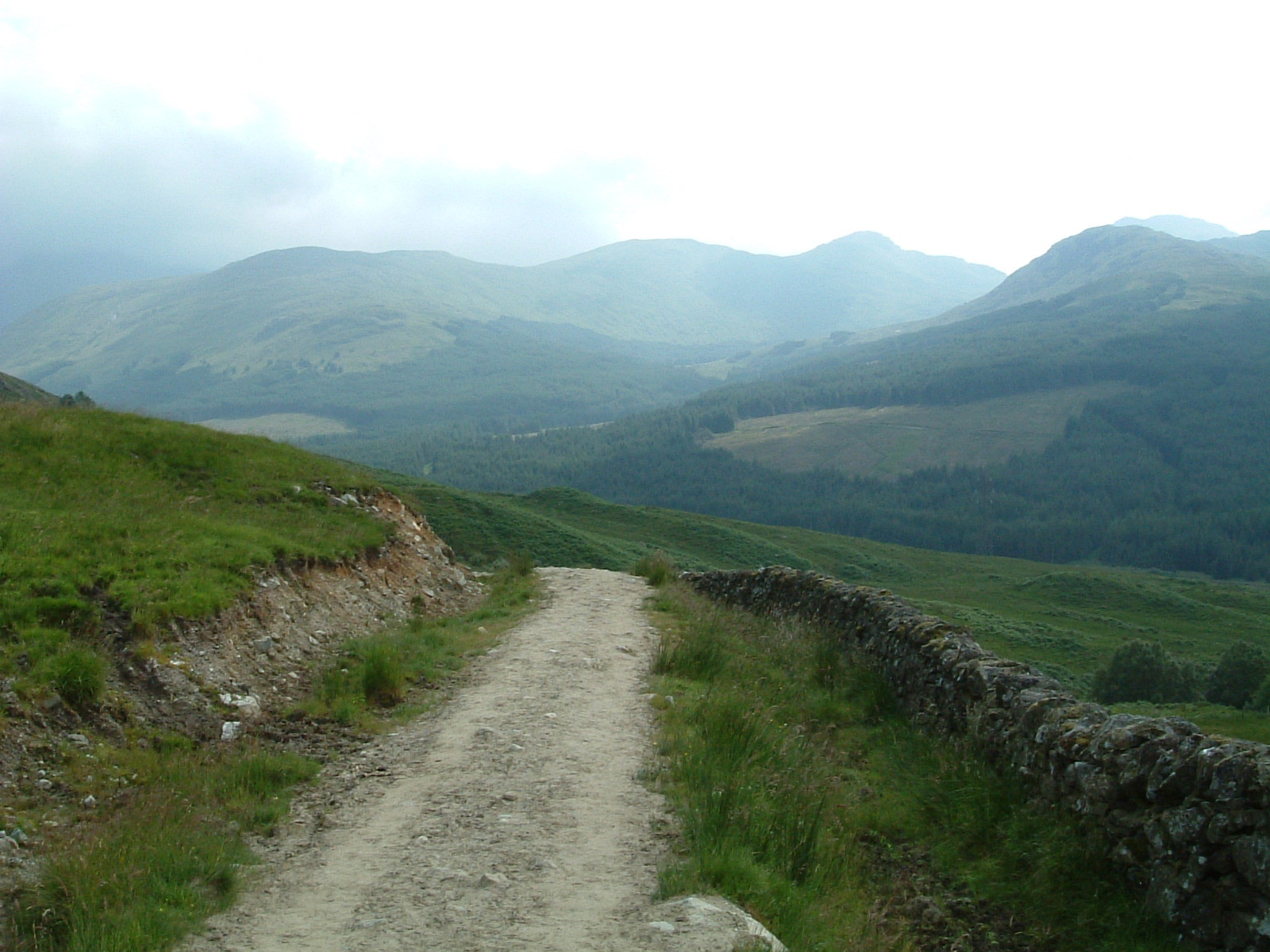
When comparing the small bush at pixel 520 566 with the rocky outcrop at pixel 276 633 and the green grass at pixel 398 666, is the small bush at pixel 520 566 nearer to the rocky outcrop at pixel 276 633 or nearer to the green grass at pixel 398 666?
the rocky outcrop at pixel 276 633

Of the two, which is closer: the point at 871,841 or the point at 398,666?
the point at 871,841

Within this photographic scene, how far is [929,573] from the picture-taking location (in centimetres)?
7519

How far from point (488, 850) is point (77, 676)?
14.0ft

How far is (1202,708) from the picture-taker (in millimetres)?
20172

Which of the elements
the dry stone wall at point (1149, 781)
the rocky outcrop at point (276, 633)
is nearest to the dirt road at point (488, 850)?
the rocky outcrop at point (276, 633)

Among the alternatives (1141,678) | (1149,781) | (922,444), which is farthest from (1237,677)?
(922,444)

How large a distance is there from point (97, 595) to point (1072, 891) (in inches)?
363

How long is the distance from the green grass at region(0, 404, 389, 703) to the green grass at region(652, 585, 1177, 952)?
5567mm

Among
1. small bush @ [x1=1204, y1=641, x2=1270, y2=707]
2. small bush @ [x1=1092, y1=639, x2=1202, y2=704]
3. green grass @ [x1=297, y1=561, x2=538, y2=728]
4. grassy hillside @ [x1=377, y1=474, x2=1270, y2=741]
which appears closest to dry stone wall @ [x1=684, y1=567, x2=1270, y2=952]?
green grass @ [x1=297, y1=561, x2=538, y2=728]

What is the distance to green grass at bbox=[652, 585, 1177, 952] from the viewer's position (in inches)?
219

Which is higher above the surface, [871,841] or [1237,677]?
[871,841]

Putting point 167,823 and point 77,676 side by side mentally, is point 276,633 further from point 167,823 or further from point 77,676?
point 167,823

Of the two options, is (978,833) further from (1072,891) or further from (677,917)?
(677,917)

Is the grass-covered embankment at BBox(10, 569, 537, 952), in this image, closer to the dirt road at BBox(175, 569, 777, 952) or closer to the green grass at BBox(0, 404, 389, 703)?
the dirt road at BBox(175, 569, 777, 952)
